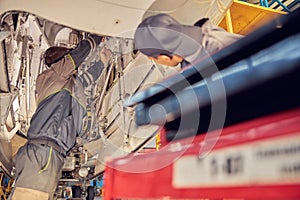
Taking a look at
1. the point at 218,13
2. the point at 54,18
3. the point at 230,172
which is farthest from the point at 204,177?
the point at 54,18

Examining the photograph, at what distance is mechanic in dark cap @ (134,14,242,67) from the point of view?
876 millimetres

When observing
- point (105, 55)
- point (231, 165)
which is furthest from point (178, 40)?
point (105, 55)

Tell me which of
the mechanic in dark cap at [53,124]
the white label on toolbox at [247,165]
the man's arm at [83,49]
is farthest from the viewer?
the man's arm at [83,49]

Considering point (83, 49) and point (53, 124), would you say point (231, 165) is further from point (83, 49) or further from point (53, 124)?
point (83, 49)

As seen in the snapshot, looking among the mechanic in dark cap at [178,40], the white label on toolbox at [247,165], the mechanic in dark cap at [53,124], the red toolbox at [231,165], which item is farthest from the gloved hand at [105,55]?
the white label on toolbox at [247,165]

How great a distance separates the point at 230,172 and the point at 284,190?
0.35ft

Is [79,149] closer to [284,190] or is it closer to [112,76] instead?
[112,76]

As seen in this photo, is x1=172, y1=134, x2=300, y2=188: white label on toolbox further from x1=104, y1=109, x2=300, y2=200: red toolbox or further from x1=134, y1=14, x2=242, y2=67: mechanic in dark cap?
x1=134, y1=14, x2=242, y2=67: mechanic in dark cap

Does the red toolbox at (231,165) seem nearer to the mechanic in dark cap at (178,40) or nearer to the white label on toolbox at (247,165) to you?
the white label on toolbox at (247,165)

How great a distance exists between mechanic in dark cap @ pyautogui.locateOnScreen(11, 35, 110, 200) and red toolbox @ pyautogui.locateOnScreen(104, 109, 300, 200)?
4.11 ft

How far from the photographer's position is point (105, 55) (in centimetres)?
250

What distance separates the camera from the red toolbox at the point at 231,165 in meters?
0.50

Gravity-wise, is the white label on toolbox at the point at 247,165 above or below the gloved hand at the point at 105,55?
below

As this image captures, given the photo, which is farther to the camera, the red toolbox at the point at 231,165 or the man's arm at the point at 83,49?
the man's arm at the point at 83,49
